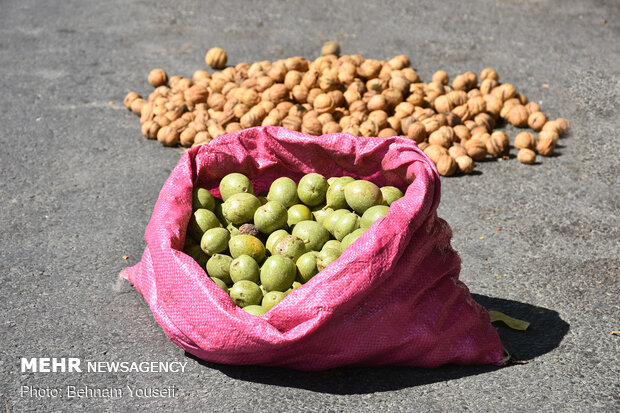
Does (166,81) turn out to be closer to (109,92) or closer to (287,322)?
(109,92)

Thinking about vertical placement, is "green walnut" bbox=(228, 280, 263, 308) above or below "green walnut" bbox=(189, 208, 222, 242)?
below

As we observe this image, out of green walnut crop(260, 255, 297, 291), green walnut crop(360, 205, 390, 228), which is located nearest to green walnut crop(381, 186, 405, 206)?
green walnut crop(360, 205, 390, 228)

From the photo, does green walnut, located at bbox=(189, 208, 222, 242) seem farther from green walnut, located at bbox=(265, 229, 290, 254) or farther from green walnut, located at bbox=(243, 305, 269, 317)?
green walnut, located at bbox=(243, 305, 269, 317)

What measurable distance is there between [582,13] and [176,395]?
680 centimetres

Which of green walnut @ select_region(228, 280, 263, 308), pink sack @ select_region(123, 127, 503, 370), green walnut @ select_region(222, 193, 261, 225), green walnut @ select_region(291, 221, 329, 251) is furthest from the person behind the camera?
green walnut @ select_region(222, 193, 261, 225)

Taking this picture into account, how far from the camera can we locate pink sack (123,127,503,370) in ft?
8.64

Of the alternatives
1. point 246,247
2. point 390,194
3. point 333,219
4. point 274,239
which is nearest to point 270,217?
point 274,239

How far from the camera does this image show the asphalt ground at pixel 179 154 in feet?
9.46

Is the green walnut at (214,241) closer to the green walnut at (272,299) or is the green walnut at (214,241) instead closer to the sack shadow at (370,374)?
the green walnut at (272,299)

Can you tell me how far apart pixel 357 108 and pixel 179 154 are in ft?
4.96

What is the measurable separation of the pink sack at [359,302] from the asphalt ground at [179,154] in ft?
0.53

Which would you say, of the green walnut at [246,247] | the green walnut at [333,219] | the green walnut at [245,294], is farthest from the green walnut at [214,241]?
the green walnut at [333,219]

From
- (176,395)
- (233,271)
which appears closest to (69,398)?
(176,395)

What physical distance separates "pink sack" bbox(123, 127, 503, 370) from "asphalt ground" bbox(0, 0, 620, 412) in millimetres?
163
